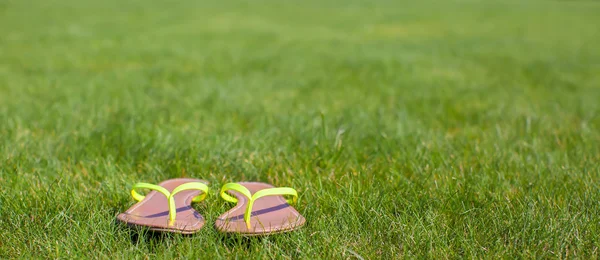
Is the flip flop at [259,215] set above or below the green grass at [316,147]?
above

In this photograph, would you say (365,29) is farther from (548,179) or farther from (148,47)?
(548,179)

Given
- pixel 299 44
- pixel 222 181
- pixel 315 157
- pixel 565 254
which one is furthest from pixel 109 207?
pixel 299 44

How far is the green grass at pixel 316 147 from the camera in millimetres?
1625

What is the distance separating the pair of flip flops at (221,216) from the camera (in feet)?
5.24

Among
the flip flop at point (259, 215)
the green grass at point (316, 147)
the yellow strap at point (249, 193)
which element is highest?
the yellow strap at point (249, 193)

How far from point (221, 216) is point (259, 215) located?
14cm

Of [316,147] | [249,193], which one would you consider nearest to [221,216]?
[249,193]

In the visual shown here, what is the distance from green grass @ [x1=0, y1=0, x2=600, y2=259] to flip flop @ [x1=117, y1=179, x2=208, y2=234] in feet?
0.15

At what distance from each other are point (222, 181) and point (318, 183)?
425 mm

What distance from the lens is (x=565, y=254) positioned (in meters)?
1.57

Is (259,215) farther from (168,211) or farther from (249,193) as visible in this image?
(168,211)

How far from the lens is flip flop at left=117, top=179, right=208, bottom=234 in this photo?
5.24 feet

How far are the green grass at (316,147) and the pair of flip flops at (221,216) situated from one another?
0.05 m

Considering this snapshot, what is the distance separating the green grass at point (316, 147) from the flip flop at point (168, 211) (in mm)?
46
